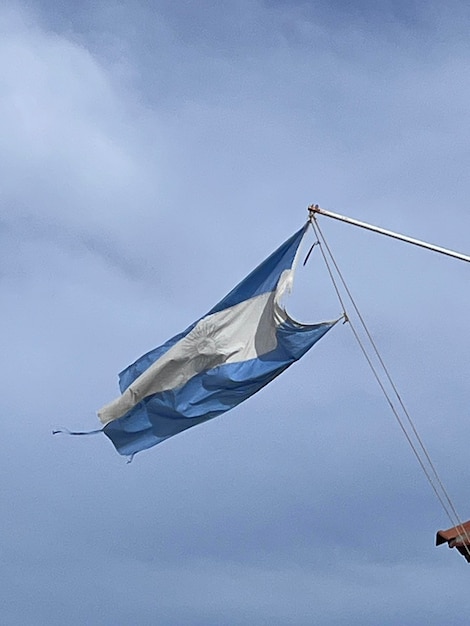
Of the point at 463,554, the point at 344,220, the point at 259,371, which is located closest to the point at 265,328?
the point at 259,371

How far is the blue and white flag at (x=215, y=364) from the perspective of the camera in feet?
114

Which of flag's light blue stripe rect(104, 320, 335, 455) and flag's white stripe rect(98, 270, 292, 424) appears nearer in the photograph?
flag's light blue stripe rect(104, 320, 335, 455)

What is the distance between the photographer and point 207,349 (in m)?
35.0

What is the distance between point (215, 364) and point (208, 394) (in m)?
0.66

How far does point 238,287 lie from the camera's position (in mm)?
35656

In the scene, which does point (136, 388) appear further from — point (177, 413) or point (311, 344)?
point (311, 344)

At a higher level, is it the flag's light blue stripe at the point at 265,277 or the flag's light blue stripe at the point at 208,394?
the flag's light blue stripe at the point at 265,277

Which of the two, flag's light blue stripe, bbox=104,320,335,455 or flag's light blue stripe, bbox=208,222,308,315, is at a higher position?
flag's light blue stripe, bbox=208,222,308,315

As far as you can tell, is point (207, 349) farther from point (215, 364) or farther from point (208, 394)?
point (208, 394)

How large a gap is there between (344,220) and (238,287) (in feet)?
11.8

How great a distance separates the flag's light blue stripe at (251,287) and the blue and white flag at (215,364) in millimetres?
21

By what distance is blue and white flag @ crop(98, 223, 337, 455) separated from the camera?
3462cm

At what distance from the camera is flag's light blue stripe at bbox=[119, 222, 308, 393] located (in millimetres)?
35094

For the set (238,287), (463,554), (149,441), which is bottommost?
(463,554)
